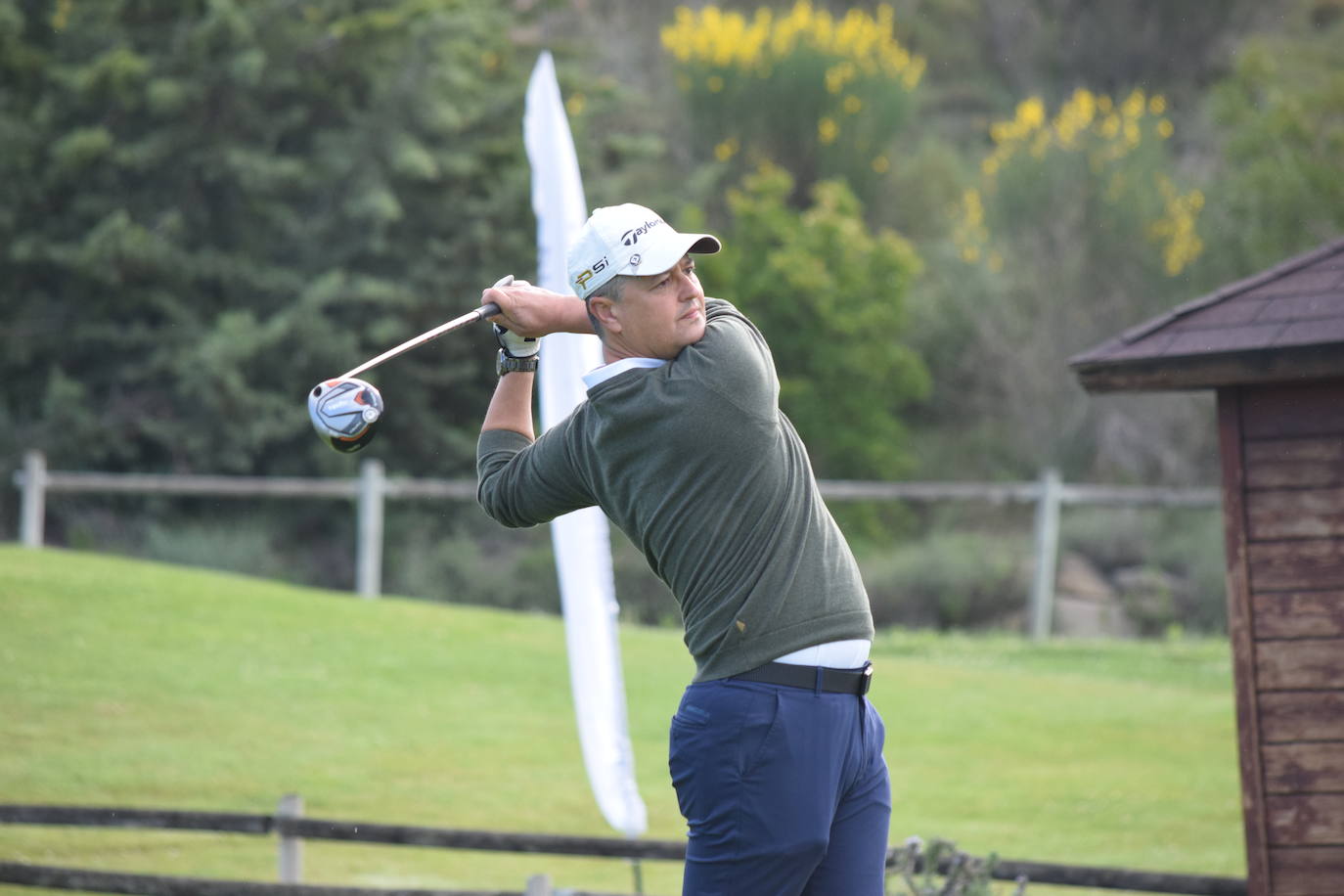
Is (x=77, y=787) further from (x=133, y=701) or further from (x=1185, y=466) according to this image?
(x=1185, y=466)

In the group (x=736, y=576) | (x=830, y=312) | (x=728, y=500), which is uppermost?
(x=830, y=312)

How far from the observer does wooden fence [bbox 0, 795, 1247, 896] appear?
17.2 feet

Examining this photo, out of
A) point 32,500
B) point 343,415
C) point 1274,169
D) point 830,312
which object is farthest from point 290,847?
point 1274,169

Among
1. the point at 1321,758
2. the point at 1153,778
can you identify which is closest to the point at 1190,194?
the point at 1153,778

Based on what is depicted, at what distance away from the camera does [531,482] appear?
10.1 feet

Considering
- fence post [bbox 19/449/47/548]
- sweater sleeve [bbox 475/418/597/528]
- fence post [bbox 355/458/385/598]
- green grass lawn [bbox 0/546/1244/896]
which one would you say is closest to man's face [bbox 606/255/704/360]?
sweater sleeve [bbox 475/418/597/528]

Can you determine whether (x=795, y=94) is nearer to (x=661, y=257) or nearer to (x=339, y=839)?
(x=339, y=839)

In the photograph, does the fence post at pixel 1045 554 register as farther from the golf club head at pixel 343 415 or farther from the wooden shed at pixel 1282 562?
the golf club head at pixel 343 415

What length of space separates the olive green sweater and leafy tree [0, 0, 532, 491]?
15.2m

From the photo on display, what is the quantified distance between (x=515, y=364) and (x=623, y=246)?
1.66ft

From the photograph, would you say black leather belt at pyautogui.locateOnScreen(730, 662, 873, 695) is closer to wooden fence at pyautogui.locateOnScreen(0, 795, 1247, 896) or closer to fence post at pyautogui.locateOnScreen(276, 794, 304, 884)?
wooden fence at pyautogui.locateOnScreen(0, 795, 1247, 896)

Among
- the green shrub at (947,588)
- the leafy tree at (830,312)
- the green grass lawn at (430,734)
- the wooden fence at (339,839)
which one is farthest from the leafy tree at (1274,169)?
the wooden fence at (339,839)

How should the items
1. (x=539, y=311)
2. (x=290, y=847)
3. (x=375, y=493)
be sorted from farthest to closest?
1. (x=375, y=493)
2. (x=290, y=847)
3. (x=539, y=311)

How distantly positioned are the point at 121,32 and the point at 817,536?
57.5ft
